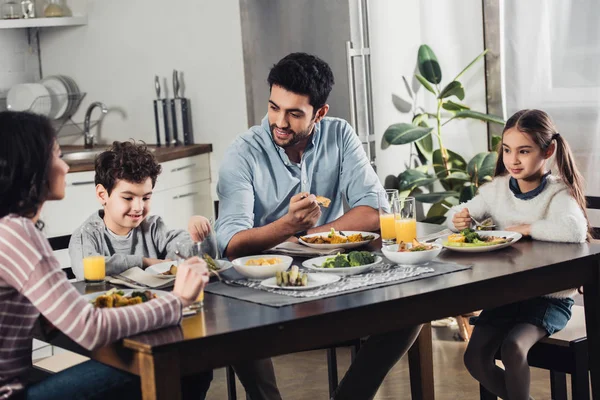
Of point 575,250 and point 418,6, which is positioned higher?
A: point 418,6

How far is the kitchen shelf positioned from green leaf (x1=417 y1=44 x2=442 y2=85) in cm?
189

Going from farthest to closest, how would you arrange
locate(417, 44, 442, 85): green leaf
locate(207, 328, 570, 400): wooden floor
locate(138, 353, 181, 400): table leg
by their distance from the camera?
locate(417, 44, 442, 85): green leaf, locate(207, 328, 570, 400): wooden floor, locate(138, 353, 181, 400): table leg

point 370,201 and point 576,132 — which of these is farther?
point 576,132

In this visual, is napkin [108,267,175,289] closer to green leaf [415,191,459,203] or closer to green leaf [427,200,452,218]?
green leaf [415,191,459,203]

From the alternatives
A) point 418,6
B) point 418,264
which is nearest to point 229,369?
point 418,264

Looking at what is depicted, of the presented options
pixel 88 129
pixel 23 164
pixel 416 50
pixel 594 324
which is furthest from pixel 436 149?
pixel 23 164

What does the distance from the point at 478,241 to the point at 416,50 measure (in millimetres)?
2372

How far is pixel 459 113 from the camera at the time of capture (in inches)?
174

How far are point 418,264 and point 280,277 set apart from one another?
396mm

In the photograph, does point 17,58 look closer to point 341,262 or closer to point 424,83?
point 424,83

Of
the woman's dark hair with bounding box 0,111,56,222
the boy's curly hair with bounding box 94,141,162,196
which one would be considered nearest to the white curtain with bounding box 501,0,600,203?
the boy's curly hair with bounding box 94,141,162,196

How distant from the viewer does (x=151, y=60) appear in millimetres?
5012

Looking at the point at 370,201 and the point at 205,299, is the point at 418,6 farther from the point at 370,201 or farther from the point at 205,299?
the point at 205,299

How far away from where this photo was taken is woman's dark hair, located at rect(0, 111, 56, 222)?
1.87m
